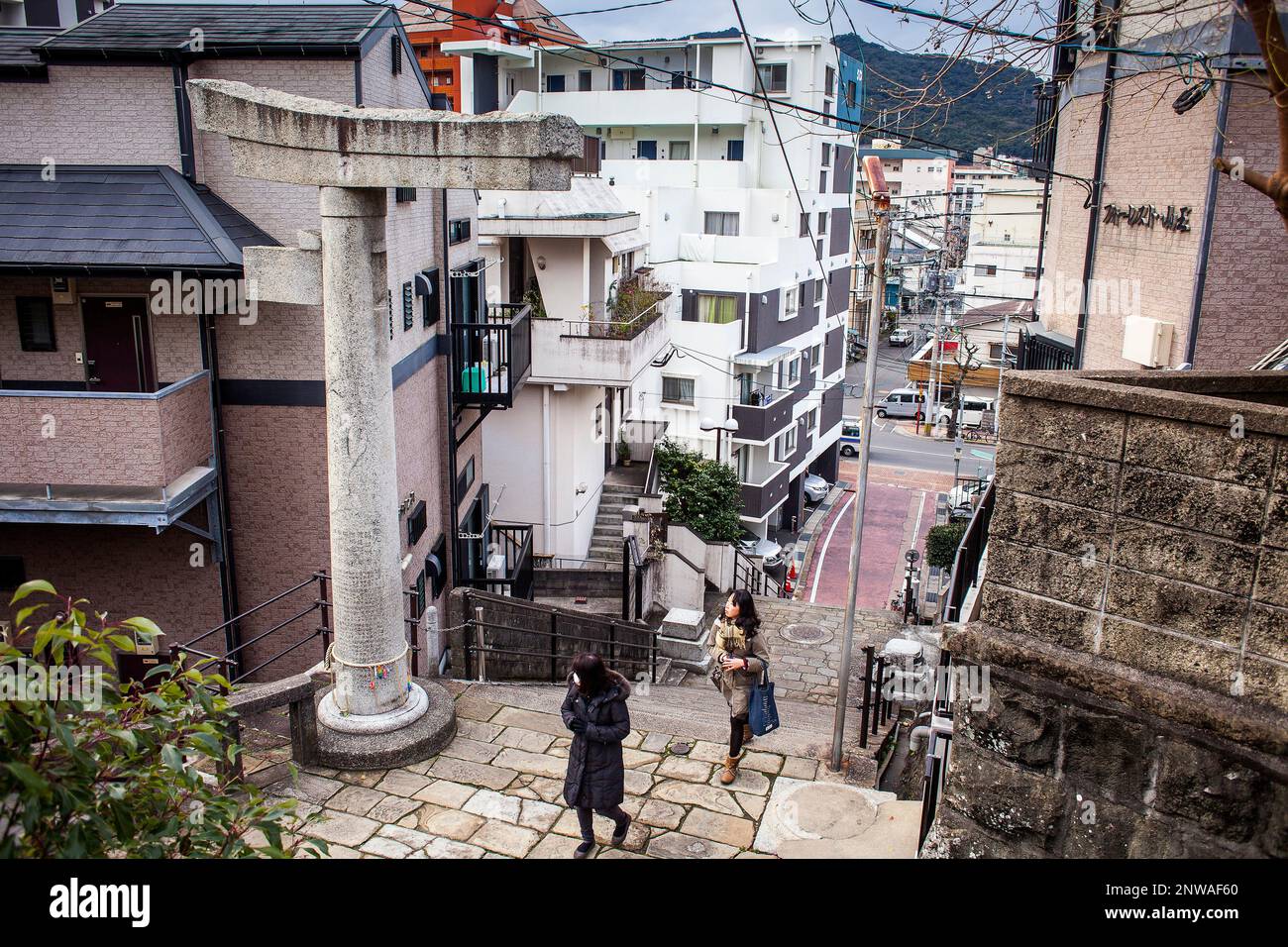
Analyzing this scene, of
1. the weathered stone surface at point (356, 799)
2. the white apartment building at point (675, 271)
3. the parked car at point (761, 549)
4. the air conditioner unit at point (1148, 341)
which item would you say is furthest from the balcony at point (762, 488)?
the weathered stone surface at point (356, 799)

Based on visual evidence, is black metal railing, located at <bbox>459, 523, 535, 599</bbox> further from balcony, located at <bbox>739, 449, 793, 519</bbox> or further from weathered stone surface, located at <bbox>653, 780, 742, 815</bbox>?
balcony, located at <bbox>739, 449, 793, 519</bbox>

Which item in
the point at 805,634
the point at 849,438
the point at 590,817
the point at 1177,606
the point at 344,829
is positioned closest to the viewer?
the point at 1177,606

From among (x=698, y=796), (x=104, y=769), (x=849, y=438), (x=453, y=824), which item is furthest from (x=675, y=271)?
(x=104, y=769)

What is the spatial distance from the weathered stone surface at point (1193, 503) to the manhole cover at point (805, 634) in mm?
12185

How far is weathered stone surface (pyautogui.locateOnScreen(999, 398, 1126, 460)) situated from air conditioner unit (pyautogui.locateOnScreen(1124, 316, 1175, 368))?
11.0 m

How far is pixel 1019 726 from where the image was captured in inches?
193

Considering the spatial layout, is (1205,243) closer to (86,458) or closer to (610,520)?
(610,520)

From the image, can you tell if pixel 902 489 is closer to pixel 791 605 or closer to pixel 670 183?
pixel 670 183

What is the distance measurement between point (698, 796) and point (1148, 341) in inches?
413

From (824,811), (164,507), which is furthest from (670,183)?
(824,811)

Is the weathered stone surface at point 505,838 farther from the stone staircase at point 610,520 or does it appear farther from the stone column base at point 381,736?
the stone staircase at point 610,520

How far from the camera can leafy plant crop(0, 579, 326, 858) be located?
9.77 feet

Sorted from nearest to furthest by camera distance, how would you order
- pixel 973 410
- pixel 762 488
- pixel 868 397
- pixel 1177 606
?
pixel 1177 606 < pixel 868 397 < pixel 762 488 < pixel 973 410

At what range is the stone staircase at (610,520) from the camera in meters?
22.3
